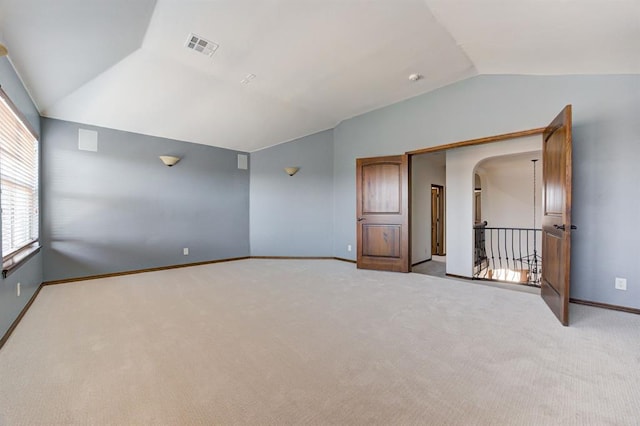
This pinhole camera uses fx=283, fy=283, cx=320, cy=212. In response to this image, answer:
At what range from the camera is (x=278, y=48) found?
10.2 ft

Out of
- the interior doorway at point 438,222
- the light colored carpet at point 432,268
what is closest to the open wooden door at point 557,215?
the light colored carpet at point 432,268

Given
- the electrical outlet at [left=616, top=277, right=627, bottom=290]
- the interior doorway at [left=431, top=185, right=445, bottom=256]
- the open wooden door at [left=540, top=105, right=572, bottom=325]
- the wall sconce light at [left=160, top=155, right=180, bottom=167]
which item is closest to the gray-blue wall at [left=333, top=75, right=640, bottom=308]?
the electrical outlet at [left=616, top=277, right=627, bottom=290]

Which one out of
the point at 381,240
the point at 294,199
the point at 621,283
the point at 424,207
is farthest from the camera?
the point at 424,207

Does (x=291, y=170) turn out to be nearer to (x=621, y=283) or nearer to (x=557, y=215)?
(x=557, y=215)

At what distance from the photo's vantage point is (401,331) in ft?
8.05

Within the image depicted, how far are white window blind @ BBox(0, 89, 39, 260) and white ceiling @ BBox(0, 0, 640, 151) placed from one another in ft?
1.69

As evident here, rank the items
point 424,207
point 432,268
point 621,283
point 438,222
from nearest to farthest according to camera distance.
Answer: point 621,283, point 432,268, point 424,207, point 438,222

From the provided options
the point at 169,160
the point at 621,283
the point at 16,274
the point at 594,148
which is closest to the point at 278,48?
the point at 169,160

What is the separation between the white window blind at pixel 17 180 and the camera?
264 centimetres

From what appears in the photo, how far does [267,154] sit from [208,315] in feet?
13.4

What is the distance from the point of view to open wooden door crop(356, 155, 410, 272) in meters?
4.74

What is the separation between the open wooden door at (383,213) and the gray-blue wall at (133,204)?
2.62 metres

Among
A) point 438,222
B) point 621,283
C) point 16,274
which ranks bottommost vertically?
point 621,283

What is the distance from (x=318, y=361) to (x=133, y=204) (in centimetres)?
432
